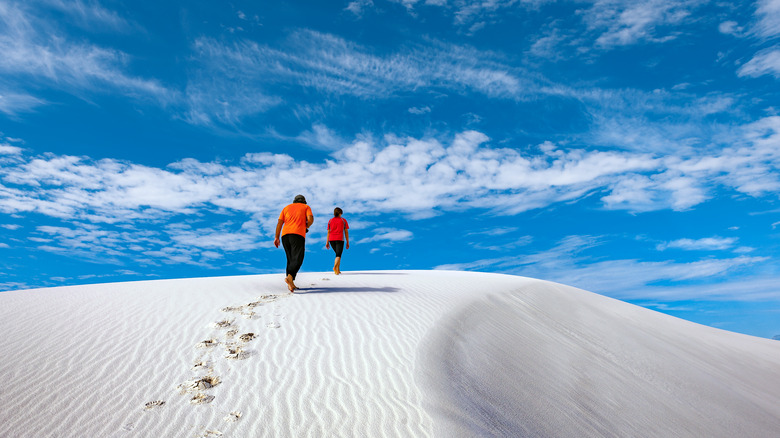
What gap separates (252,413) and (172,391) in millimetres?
1058

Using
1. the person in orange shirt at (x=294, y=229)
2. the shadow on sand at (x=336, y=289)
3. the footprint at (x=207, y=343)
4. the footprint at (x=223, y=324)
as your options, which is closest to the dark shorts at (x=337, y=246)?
the shadow on sand at (x=336, y=289)

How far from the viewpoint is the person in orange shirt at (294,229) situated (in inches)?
342

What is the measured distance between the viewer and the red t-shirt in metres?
12.8

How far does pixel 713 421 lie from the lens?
22.0 feet

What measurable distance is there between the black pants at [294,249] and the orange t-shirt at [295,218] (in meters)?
0.11

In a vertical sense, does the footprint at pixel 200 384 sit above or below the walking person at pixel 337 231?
below

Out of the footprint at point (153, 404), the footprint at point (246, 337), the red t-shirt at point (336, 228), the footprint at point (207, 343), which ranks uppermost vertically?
the red t-shirt at point (336, 228)

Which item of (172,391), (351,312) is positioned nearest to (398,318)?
(351,312)

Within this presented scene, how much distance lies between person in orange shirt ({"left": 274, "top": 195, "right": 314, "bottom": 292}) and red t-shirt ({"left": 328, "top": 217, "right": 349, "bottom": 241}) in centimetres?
394

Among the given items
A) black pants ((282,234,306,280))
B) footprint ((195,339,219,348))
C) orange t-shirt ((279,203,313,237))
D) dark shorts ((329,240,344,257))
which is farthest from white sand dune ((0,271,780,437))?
dark shorts ((329,240,344,257))

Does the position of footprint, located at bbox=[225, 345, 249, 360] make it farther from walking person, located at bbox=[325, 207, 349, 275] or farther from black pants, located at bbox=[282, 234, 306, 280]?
walking person, located at bbox=[325, 207, 349, 275]

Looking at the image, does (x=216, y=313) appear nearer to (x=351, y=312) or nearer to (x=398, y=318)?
(x=351, y=312)

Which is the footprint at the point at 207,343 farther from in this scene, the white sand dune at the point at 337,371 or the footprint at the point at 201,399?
the footprint at the point at 201,399

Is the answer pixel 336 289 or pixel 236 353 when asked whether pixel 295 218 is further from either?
pixel 236 353
